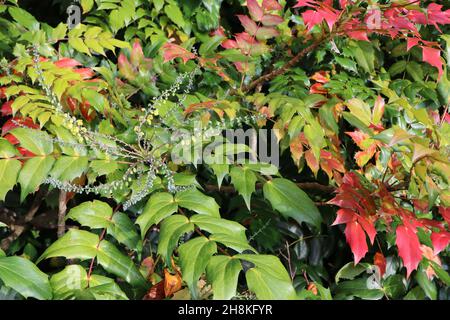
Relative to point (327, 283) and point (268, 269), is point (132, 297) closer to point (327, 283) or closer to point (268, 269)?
point (268, 269)

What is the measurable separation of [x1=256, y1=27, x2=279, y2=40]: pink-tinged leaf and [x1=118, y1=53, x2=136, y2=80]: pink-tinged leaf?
563mm

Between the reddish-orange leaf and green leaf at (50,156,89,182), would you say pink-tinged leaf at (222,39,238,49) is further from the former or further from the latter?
the reddish-orange leaf

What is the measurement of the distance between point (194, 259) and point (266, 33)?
129 centimetres

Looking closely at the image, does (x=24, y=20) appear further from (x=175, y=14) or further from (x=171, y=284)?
(x=171, y=284)

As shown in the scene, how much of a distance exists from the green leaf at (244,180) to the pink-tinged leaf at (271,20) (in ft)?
2.83

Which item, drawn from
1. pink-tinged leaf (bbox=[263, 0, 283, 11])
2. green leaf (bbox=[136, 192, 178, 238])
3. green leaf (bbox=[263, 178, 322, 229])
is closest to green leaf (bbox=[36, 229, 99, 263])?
green leaf (bbox=[136, 192, 178, 238])

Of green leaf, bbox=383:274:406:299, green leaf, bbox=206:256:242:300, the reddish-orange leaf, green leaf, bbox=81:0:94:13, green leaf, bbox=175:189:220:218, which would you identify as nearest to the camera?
green leaf, bbox=206:256:242:300

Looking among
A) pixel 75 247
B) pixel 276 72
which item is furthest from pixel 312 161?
pixel 75 247

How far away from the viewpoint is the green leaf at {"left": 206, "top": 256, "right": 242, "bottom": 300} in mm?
1328

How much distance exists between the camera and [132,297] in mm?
1843

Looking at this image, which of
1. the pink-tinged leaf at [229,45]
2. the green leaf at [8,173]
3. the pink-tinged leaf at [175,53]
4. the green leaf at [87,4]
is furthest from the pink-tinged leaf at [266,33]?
the green leaf at [8,173]

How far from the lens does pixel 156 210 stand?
5.51 feet

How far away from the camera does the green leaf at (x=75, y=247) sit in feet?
5.15
